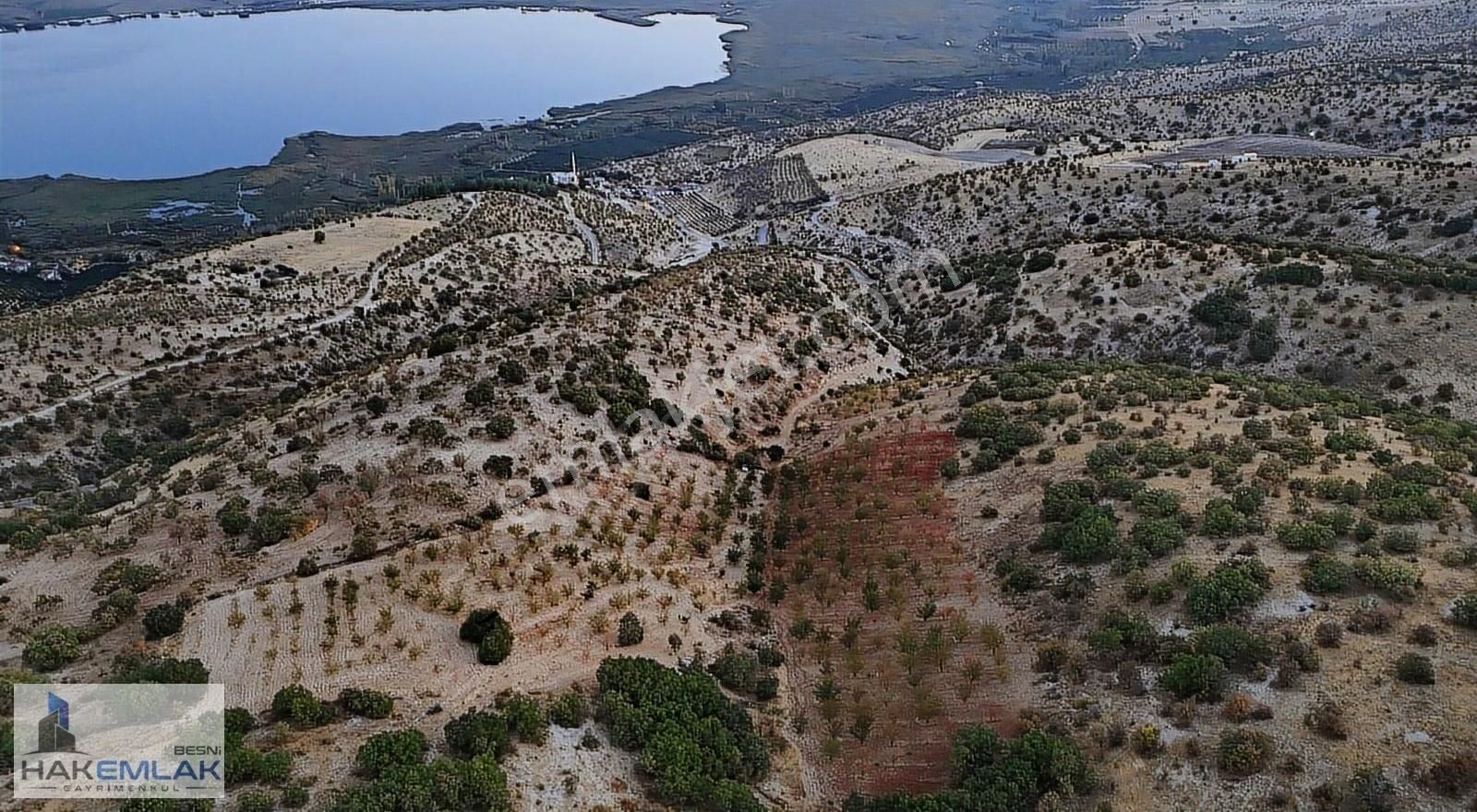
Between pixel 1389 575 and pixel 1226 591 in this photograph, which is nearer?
pixel 1389 575

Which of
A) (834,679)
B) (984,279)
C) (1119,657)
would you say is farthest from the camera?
(984,279)

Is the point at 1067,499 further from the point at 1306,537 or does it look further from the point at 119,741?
the point at 119,741

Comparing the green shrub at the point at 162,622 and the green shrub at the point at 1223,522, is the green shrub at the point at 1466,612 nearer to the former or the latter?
the green shrub at the point at 1223,522

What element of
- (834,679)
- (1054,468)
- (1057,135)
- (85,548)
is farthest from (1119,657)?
(1057,135)

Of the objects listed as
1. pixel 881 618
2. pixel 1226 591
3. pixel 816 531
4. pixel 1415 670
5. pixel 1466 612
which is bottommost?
pixel 881 618

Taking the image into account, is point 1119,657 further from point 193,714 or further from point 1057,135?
point 1057,135

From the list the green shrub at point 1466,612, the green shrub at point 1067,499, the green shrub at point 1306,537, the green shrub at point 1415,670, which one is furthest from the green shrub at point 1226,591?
the green shrub at point 1067,499

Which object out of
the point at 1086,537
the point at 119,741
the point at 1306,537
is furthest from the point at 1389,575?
the point at 119,741

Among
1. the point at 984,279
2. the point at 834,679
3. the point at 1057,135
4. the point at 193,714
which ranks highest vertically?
the point at 1057,135
